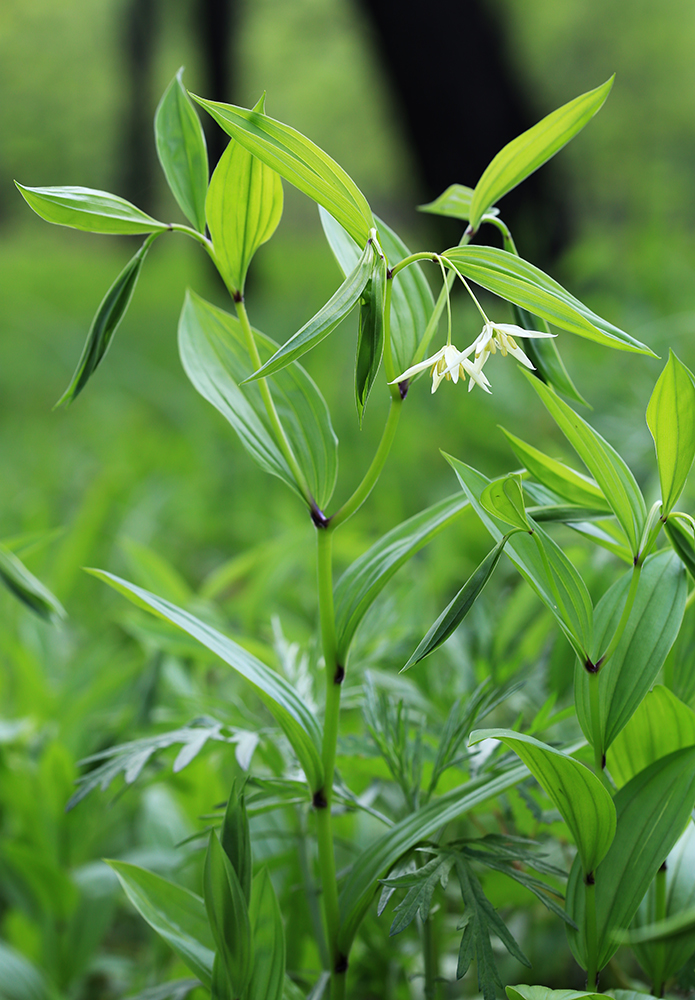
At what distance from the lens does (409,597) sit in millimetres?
806

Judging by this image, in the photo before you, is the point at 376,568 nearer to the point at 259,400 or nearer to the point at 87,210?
the point at 259,400

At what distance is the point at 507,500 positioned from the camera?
1.23ft

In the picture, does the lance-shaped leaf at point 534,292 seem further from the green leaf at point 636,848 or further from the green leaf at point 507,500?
the green leaf at point 636,848

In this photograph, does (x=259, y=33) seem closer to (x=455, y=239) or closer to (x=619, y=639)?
(x=455, y=239)

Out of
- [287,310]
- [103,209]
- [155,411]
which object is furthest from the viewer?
[287,310]

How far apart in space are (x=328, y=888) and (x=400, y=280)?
36cm

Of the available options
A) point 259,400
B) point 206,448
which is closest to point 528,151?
point 259,400

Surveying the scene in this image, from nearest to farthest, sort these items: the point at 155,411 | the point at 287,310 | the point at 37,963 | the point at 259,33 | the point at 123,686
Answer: the point at 37,963, the point at 123,686, the point at 155,411, the point at 287,310, the point at 259,33

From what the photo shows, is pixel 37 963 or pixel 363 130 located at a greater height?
pixel 363 130

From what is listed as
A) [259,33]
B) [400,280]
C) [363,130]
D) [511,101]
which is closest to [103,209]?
[400,280]

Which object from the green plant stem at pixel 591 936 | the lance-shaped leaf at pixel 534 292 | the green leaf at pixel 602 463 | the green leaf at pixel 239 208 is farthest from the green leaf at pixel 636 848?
the green leaf at pixel 239 208

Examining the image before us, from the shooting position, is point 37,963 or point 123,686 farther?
point 123,686

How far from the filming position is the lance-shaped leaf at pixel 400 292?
449mm

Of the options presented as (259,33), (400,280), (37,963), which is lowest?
(37,963)
